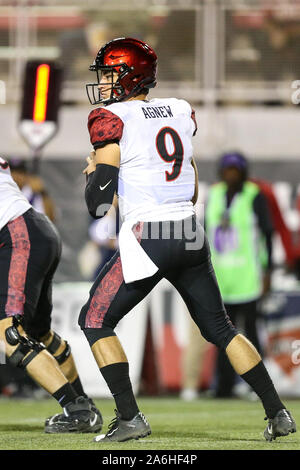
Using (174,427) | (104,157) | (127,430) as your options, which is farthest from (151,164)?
(174,427)

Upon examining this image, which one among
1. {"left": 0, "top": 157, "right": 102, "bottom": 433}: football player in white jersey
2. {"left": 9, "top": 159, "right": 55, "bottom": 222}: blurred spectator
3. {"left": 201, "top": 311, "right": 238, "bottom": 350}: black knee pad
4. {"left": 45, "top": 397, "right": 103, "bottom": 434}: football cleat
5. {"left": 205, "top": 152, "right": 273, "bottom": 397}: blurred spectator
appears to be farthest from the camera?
{"left": 205, "top": 152, "right": 273, "bottom": 397}: blurred spectator

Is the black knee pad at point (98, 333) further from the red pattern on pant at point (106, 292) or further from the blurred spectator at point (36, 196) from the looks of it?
the blurred spectator at point (36, 196)

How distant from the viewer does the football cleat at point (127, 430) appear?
6008mm

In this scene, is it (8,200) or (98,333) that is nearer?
(98,333)

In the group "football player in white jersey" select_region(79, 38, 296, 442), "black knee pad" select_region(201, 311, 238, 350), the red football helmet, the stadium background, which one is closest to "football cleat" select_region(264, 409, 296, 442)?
"football player in white jersey" select_region(79, 38, 296, 442)

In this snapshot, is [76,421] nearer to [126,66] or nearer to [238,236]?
[126,66]

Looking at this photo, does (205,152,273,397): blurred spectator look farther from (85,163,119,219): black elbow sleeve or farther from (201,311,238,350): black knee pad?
(85,163,119,219): black elbow sleeve

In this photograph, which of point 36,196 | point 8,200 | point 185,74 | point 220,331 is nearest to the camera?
point 220,331

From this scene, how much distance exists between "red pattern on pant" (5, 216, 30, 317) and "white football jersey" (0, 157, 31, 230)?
40 mm

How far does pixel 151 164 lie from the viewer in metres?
6.04

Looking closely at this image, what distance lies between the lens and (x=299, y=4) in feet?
44.8

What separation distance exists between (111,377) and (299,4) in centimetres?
859

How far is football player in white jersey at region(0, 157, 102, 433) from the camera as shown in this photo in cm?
660

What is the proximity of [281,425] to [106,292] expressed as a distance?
1.12 m
